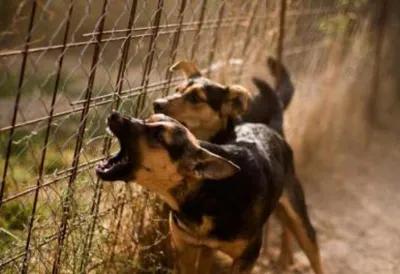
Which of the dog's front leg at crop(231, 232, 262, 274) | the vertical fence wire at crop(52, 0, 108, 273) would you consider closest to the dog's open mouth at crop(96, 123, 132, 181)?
the vertical fence wire at crop(52, 0, 108, 273)

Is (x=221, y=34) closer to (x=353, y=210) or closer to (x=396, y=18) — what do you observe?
(x=353, y=210)

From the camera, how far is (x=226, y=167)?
3.24m

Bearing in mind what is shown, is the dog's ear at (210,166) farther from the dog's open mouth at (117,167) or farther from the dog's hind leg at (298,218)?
the dog's hind leg at (298,218)

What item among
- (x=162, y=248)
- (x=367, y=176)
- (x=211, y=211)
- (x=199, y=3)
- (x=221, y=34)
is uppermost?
(x=199, y=3)

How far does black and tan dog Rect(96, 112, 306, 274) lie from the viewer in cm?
320

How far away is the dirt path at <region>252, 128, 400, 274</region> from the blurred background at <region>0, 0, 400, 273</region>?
0.02 metres

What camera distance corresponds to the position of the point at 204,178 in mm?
3445

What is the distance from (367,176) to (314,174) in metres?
0.75

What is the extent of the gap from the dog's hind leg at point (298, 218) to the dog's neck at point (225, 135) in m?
0.55

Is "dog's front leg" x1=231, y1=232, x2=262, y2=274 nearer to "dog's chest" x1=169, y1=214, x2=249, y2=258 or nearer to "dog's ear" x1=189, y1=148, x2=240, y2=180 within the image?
"dog's chest" x1=169, y1=214, x2=249, y2=258

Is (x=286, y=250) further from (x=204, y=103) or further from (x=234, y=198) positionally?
(x=234, y=198)

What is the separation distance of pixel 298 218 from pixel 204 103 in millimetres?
1028

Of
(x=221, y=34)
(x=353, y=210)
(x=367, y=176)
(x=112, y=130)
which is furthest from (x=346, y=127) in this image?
(x=112, y=130)

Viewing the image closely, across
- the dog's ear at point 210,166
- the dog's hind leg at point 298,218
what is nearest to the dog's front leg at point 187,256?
the dog's ear at point 210,166
